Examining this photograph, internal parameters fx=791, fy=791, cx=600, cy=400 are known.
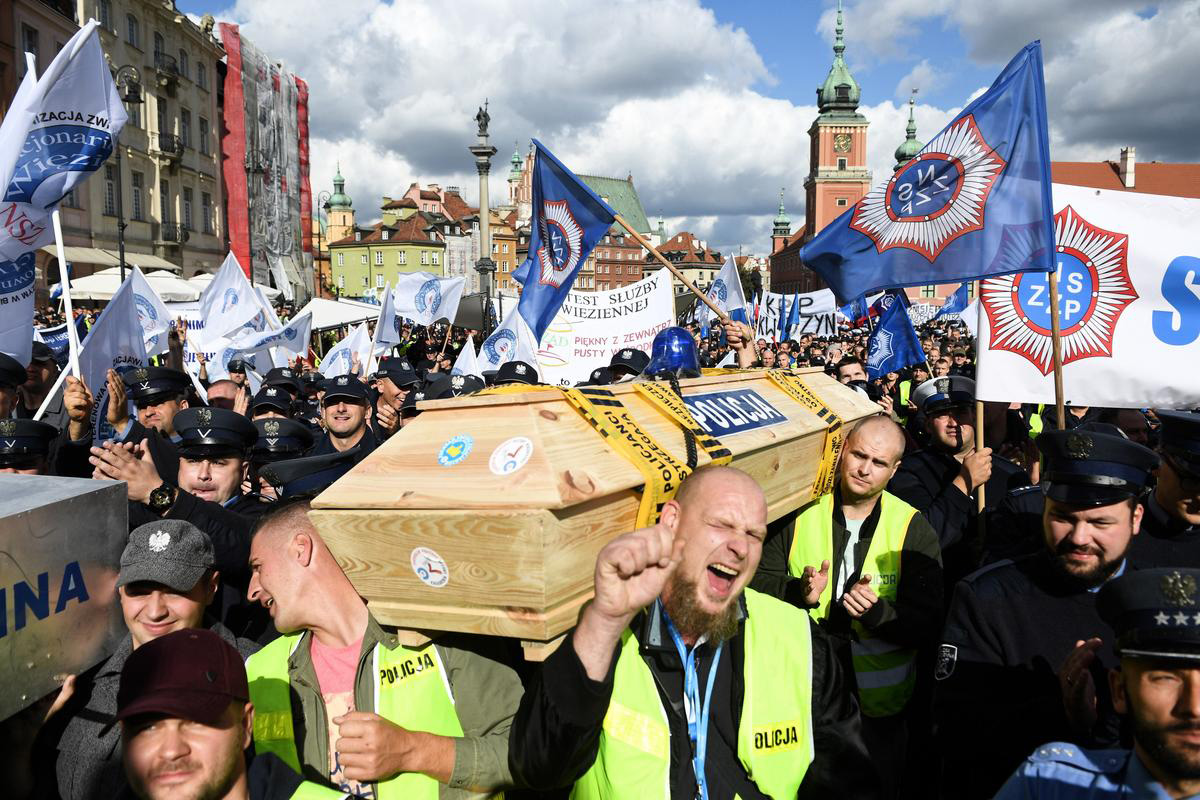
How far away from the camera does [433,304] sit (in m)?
15.4

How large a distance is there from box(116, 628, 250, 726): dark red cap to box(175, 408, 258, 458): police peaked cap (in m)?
1.97

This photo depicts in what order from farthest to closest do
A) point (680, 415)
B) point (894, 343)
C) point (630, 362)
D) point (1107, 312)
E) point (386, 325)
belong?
1. point (386, 325)
2. point (894, 343)
3. point (630, 362)
4. point (1107, 312)
5. point (680, 415)

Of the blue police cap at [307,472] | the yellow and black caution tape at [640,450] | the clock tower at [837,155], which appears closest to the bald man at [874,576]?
the yellow and black caution tape at [640,450]

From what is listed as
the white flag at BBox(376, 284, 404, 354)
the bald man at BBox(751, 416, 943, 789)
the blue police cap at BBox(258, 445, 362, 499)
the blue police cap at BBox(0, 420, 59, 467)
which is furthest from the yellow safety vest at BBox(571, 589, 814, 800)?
the white flag at BBox(376, 284, 404, 354)

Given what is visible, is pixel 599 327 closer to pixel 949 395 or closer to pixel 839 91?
pixel 949 395

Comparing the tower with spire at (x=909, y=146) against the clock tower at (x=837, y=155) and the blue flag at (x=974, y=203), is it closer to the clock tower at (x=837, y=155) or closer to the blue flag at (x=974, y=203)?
the clock tower at (x=837, y=155)

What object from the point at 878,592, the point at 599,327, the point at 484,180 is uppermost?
the point at 484,180

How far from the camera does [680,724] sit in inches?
85.3

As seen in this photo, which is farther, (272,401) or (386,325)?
(386,325)

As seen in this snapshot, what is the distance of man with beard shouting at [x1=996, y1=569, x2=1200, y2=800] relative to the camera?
160 cm

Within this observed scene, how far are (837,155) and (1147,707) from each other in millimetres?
111202

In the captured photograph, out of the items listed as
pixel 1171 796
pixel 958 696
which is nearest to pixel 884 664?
pixel 958 696

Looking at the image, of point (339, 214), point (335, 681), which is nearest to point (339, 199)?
point (339, 214)

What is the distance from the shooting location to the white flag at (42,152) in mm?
5176
